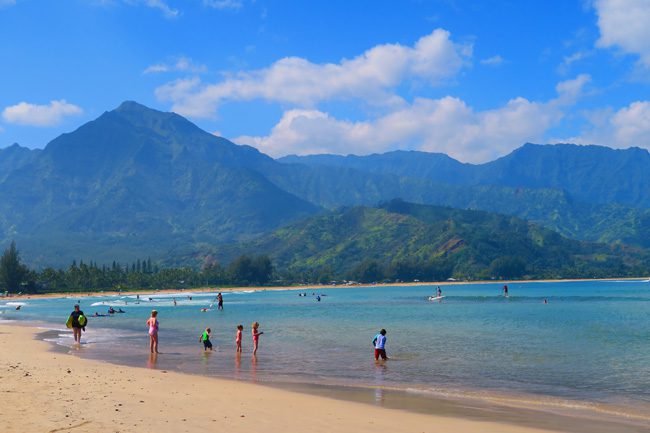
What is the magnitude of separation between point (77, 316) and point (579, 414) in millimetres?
33377

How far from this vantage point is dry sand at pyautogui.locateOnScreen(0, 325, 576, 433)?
1616 centimetres

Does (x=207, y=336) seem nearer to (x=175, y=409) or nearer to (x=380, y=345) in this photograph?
(x=380, y=345)

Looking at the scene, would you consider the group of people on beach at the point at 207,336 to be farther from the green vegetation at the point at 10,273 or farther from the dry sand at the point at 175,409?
the green vegetation at the point at 10,273

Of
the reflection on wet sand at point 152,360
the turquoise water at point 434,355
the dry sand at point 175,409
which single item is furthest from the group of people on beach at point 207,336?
the dry sand at point 175,409

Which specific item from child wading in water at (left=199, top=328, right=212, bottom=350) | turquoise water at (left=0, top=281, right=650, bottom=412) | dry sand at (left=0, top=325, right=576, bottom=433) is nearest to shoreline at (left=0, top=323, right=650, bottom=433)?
dry sand at (left=0, top=325, right=576, bottom=433)

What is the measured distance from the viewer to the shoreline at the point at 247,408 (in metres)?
16.6

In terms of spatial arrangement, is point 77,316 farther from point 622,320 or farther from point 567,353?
point 622,320

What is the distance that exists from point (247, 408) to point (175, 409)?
2.13 meters

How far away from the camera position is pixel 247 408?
19.3 meters

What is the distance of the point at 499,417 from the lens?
1978cm

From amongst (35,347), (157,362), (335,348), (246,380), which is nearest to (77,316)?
(35,347)

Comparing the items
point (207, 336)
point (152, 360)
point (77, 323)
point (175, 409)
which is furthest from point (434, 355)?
point (77, 323)

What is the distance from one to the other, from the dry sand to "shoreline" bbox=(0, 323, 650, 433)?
3 cm

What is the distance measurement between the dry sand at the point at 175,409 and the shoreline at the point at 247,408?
0.03 m
